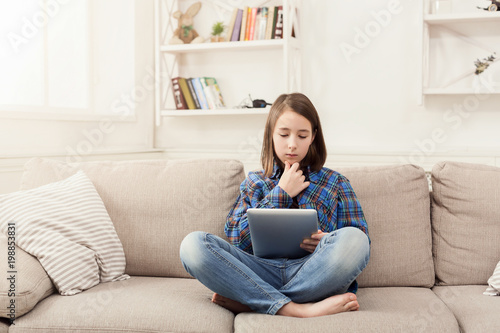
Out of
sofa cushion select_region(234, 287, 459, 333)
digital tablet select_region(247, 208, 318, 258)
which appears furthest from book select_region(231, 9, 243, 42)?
sofa cushion select_region(234, 287, 459, 333)

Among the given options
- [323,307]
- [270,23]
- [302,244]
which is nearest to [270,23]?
[270,23]

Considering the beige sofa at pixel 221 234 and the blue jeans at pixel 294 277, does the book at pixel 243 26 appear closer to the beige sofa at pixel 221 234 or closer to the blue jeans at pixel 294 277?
the beige sofa at pixel 221 234

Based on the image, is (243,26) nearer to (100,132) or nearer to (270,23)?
(270,23)

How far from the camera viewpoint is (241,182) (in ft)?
6.53

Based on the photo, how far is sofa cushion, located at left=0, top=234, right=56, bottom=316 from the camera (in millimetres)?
1507

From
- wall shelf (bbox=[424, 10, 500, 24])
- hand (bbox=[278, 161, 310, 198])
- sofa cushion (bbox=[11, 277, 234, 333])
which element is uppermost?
wall shelf (bbox=[424, 10, 500, 24])

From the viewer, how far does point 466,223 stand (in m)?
1.82

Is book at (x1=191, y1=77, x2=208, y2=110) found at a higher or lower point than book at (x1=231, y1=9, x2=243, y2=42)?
lower

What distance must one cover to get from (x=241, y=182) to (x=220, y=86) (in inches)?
67.0

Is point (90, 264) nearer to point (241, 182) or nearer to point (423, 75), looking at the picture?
point (241, 182)

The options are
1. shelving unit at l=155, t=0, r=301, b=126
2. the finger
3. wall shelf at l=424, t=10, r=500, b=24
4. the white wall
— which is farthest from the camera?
shelving unit at l=155, t=0, r=301, b=126

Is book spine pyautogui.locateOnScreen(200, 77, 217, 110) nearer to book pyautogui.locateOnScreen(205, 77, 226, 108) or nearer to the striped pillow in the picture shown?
book pyautogui.locateOnScreen(205, 77, 226, 108)

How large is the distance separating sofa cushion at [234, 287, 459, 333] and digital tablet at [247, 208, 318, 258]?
225 millimetres

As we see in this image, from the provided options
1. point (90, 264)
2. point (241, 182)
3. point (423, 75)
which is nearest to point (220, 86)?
point (423, 75)
